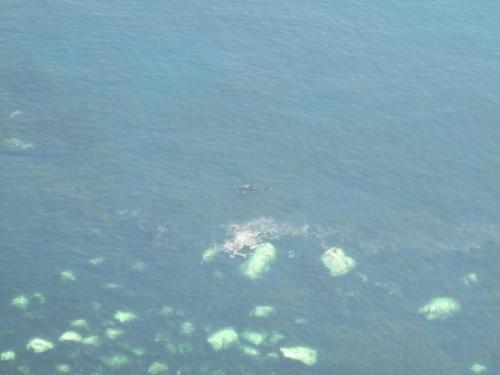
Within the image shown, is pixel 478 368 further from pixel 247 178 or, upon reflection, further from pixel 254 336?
pixel 247 178

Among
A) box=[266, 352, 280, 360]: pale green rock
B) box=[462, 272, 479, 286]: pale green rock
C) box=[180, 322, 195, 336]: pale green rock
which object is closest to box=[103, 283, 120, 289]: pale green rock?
box=[180, 322, 195, 336]: pale green rock

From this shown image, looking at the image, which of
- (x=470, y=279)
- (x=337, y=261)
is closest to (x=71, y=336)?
(x=337, y=261)

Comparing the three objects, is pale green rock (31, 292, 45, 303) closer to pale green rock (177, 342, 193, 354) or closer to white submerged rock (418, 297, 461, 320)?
pale green rock (177, 342, 193, 354)

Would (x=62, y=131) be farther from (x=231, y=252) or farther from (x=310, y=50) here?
(x=310, y=50)

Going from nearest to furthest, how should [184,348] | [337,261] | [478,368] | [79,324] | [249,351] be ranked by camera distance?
[184,348] < [249,351] < [79,324] < [478,368] < [337,261]

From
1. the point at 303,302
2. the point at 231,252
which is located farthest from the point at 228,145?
the point at 303,302
